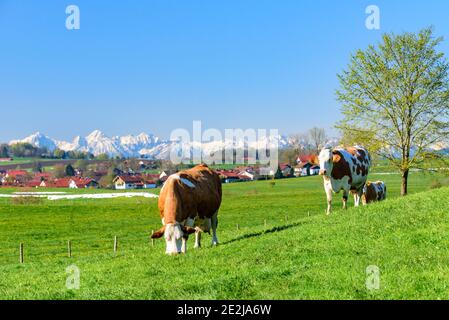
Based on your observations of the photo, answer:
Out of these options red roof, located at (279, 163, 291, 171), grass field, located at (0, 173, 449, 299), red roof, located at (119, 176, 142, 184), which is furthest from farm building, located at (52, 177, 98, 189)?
grass field, located at (0, 173, 449, 299)

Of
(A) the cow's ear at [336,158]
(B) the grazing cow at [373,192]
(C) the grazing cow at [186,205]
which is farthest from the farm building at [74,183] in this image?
(C) the grazing cow at [186,205]

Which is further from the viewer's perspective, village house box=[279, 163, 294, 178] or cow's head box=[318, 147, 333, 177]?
village house box=[279, 163, 294, 178]

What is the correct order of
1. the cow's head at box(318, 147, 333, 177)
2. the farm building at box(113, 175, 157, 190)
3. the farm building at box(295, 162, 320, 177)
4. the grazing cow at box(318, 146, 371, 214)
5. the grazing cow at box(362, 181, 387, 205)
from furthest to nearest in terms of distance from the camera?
the farm building at box(113, 175, 157, 190) → the farm building at box(295, 162, 320, 177) → the grazing cow at box(362, 181, 387, 205) → the grazing cow at box(318, 146, 371, 214) → the cow's head at box(318, 147, 333, 177)

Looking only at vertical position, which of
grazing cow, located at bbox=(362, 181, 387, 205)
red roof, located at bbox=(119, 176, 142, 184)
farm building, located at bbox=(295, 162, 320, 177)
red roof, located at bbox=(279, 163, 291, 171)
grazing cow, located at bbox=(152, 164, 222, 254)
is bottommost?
red roof, located at bbox=(119, 176, 142, 184)

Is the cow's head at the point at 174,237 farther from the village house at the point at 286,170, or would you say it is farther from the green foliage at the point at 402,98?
the village house at the point at 286,170

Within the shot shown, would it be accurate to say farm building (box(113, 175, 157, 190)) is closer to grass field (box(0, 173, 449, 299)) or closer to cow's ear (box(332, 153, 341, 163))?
cow's ear (box(332, 153, 341, 163))

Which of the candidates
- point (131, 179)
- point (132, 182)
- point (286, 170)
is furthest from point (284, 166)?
point (131, 179)

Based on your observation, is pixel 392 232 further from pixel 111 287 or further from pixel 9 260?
pixel 9 260

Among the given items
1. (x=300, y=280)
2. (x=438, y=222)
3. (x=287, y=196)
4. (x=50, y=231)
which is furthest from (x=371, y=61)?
(x=287, y=196)

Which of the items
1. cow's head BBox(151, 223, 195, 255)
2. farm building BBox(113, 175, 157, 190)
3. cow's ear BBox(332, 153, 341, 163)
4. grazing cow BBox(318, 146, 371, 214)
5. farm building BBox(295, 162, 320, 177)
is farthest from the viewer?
farm building BBox(113, 175, 157, 190)

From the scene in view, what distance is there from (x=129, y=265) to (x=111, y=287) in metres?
4.51

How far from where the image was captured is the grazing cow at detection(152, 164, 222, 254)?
17.6 meters

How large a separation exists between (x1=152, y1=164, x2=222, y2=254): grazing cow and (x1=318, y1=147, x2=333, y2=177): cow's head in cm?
540
